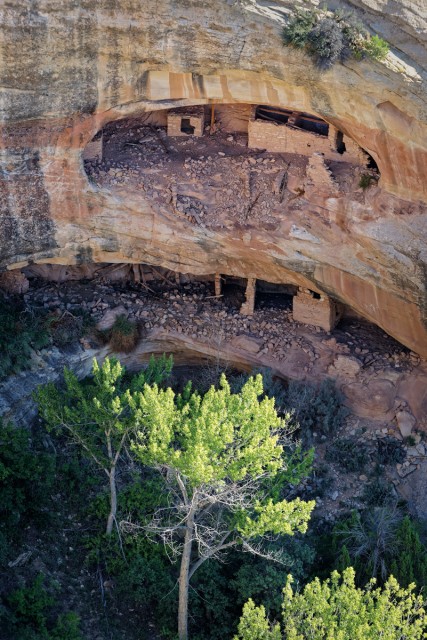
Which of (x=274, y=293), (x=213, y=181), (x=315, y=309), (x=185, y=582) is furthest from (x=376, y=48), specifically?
(x=185, y=582)

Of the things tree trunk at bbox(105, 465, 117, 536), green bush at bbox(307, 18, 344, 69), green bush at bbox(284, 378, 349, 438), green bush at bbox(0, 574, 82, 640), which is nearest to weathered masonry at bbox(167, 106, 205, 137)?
green bush at bbox(307, 18, 344, 69)

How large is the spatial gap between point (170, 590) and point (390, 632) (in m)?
4.50

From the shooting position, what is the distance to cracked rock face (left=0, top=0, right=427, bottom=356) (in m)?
18.3

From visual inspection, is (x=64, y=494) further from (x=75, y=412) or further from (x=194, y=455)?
(x=194, y=455)

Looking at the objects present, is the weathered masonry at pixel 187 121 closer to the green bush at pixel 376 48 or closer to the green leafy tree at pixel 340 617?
the green bush at pixel 376 48

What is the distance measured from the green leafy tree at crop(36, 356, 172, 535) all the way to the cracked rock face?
2.87 m

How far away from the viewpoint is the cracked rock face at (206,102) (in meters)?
18.3

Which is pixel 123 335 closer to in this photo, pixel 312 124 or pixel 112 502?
pixel 112 502

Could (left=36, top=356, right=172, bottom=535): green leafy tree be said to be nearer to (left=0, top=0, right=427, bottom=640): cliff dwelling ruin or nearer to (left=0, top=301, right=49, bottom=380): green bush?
(left=0, top=0, right=427, bottom=640): cliff dwelling ruin

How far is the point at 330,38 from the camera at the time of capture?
18.2 metres

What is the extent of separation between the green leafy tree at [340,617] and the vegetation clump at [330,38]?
24.9 ft

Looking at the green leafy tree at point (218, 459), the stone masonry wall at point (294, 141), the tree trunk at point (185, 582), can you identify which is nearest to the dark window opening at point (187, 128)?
the stone masonry wall at point (294, 141)

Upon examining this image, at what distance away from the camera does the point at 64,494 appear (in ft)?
68.9

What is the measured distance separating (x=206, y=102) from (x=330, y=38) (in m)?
2.64
